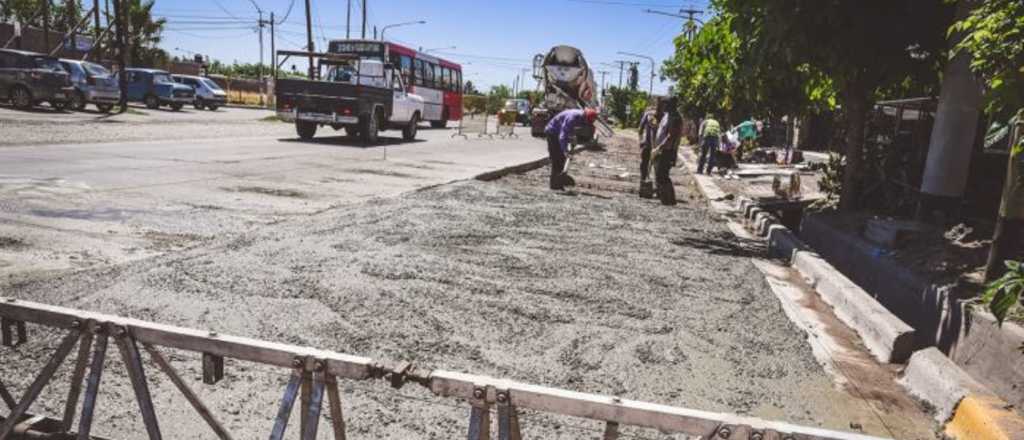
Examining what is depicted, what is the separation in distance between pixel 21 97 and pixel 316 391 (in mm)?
23687

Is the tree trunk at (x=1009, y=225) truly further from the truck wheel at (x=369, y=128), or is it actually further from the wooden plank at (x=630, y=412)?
the truck wheel at (x=369, y=128)

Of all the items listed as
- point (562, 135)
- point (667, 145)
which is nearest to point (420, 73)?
point (562, 135)

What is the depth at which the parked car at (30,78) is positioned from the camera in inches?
791

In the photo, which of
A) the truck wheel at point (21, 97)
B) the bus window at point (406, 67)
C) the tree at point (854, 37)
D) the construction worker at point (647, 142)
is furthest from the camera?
the bus window at point (406, 67)

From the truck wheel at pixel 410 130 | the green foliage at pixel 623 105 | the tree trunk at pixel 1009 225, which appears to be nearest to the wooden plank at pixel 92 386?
the tree trunk at pixel 1009 225

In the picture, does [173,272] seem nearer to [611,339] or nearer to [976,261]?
[611,339]

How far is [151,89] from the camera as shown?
95.4 ft

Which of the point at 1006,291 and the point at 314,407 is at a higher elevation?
the point at 1006,291

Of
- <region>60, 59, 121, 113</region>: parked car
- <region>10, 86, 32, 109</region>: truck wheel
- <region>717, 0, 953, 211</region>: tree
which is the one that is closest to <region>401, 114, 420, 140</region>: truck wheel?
<region>60, 59, 121, 113</region>: parked car

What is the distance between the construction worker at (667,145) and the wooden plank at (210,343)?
9.02 meters

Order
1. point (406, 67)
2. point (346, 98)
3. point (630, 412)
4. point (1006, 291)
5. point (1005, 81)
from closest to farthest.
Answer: point (630, 412) → point (1006, 291) → point (1005, 81) → point (346, 98) → point (406, 67)

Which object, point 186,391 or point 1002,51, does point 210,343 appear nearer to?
point 186,391

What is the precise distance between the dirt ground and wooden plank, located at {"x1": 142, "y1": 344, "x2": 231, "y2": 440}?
1.68 feet

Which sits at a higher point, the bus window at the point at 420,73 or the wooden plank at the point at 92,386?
the bus window at the point at 420,73
